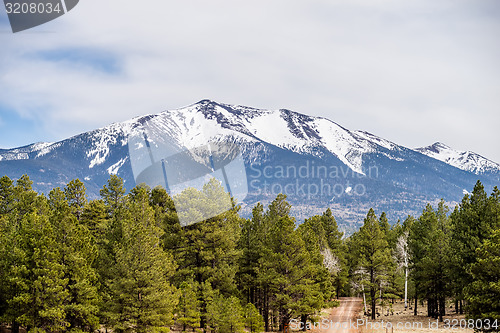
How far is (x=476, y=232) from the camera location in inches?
1462

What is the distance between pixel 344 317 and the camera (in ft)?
171

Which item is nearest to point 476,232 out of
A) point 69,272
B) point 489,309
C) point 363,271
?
point 489,309

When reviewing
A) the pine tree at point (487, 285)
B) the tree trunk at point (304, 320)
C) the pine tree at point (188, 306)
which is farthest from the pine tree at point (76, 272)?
the pine tree at point (487, 285)

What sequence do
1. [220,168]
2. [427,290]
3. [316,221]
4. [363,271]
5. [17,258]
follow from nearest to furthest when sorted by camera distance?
[220,168] < [17,258] < [427,290] < [363,271] < [316,221]

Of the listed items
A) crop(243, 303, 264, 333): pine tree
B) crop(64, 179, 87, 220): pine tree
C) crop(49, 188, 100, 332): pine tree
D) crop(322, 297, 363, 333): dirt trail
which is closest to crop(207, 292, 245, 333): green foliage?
crop(243, 303, 264, 333): pine tree

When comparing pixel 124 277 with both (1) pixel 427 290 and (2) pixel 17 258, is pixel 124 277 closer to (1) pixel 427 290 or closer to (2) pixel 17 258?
(2) pixel 17 258

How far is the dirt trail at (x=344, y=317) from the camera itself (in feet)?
142

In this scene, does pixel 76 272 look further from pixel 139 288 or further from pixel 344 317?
pixel 344 317

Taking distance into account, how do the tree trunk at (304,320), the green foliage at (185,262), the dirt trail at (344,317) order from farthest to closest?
the dirt trail at (344,317) < the tree trunk at (304,320) < the green foliage at (185,262)

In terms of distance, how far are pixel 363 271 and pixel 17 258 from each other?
37.3 meters

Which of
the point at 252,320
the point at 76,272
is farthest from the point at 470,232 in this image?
the point at 76,272

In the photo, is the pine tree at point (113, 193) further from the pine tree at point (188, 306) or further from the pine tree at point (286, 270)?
the pine tree at point (286, 270)

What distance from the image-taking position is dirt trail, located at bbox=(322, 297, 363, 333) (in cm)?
4316

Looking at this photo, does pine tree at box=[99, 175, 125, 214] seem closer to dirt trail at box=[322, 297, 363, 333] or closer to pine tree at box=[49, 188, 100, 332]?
pine tree at box=[49, 188, 100, 332]
